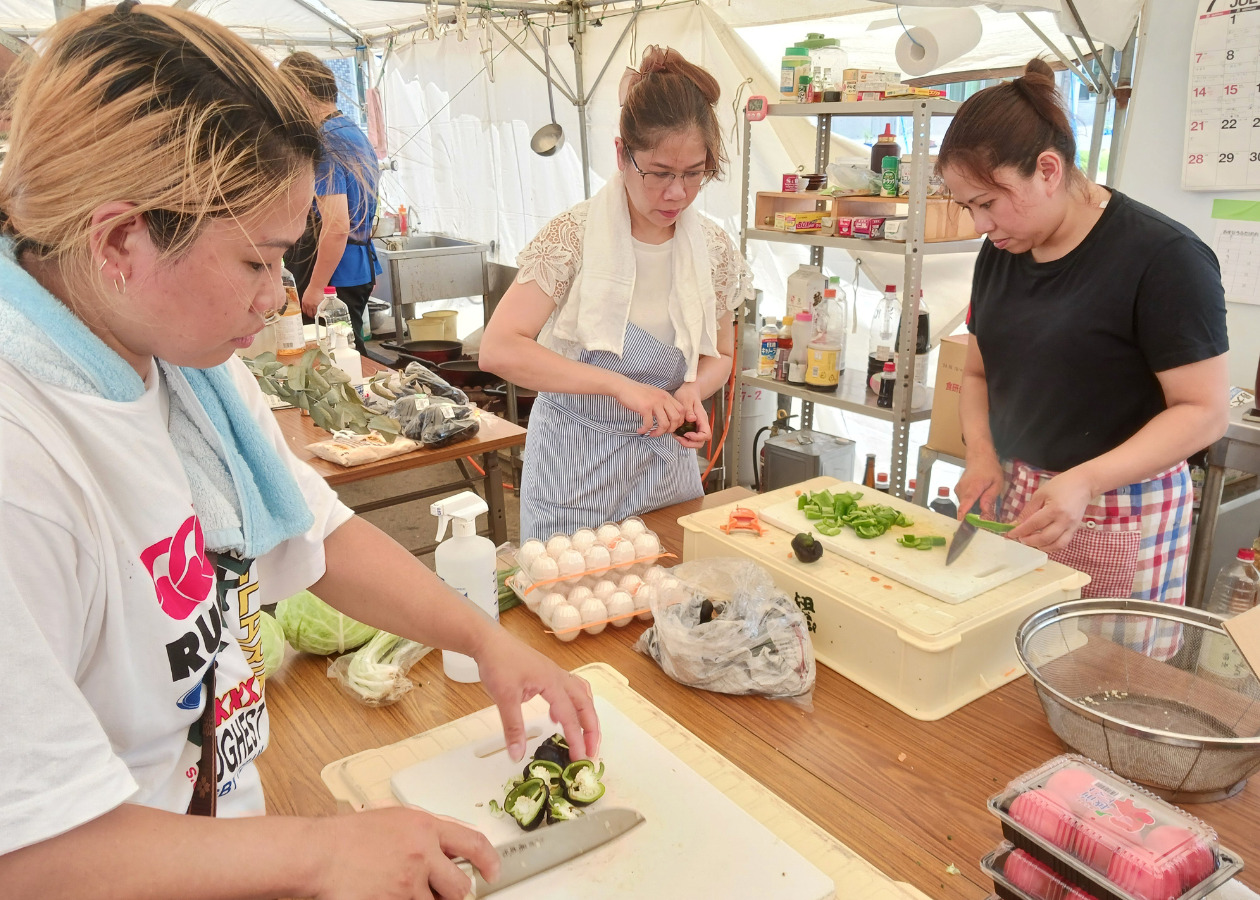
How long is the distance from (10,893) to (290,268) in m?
4.83

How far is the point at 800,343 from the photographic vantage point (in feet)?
13.4

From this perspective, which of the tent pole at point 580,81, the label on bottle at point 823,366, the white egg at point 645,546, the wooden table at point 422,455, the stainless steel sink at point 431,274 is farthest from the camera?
the stainless steel sink at point 431,274

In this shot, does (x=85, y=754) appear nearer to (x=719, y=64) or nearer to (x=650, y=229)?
(x=650, y=229)

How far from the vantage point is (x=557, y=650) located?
1.63 m

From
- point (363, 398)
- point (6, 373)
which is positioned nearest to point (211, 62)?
point (6, 373)

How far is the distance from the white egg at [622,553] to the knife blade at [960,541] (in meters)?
0.61

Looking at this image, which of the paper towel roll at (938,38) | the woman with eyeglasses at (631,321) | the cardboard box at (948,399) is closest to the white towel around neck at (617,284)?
the woman with eyeglasses at (631,321)

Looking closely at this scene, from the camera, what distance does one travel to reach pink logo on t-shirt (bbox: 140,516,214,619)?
84 centimetres

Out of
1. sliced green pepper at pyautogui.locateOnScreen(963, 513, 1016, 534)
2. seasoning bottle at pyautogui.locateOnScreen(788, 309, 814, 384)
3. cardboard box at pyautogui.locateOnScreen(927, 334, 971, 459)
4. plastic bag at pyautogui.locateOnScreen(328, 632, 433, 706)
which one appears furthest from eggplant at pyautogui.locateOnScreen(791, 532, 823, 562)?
seasoning bottle at pyautogui.locateOnScreen(788, 309, 814, 384)

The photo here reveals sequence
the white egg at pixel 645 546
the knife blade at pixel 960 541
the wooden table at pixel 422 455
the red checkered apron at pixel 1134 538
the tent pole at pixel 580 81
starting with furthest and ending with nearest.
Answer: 1. the tent pole at pixel 580 81
2. the wooden table at pixel 422 455
3. the red checkered apron at pixel 1134 538
4. the white egg at pixel 645 546
5. the knife blade at pixel 960 541

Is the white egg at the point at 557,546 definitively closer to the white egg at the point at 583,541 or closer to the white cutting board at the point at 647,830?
the white egg at the point at 583,541

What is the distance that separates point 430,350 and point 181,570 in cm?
492

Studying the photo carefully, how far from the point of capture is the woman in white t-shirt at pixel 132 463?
0.68 m

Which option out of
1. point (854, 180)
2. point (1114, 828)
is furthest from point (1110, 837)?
point (854, 180)
